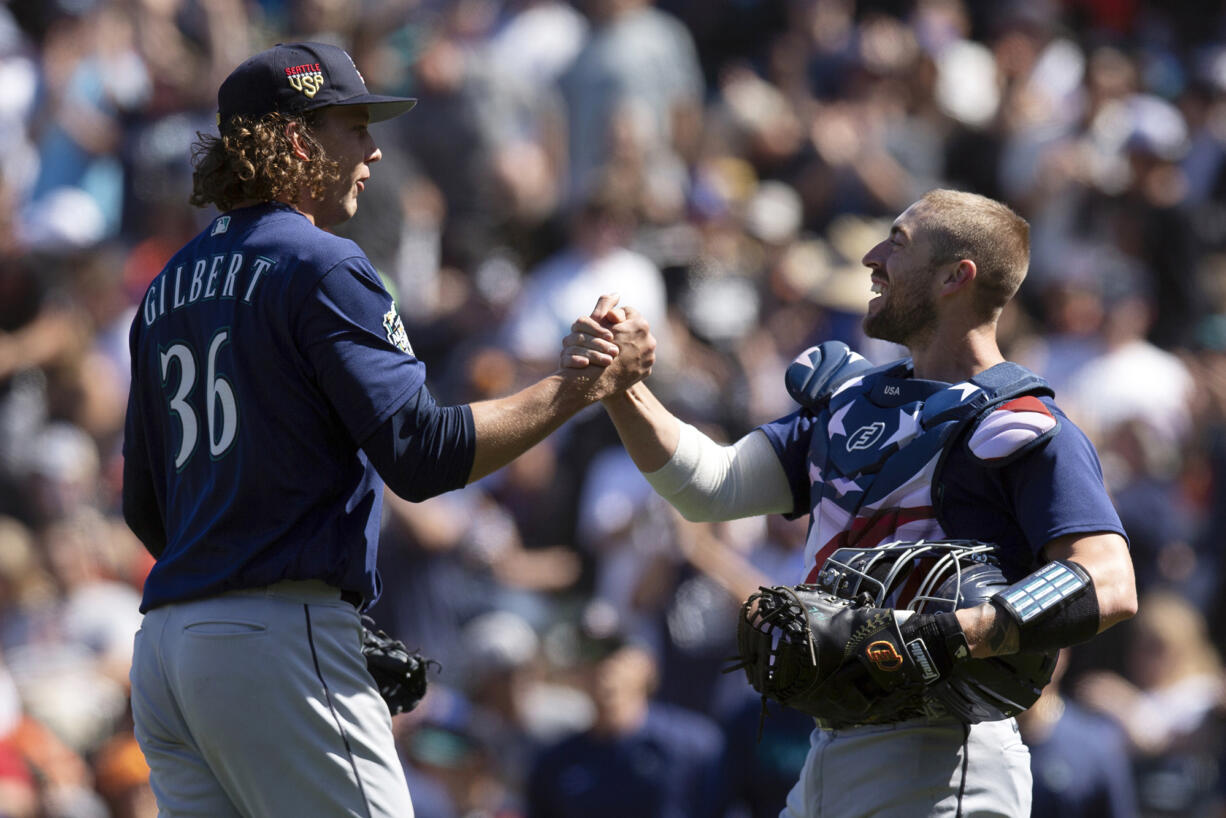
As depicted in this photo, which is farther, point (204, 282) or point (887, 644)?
point (204, 282)

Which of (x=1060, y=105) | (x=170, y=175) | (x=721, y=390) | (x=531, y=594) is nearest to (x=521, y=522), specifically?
(x=531, y=594)

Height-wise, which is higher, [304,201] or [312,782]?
[304,201]

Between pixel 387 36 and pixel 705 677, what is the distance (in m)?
5.11

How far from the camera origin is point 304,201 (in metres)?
3.66

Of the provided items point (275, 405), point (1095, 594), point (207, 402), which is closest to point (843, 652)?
point (1095, 594)

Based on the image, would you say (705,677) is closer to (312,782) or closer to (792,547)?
(792,547)

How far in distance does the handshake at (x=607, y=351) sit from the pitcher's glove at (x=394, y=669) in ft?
2.49

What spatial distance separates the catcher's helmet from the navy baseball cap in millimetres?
1544

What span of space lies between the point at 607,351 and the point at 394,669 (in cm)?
92

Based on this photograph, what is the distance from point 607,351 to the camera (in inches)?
152

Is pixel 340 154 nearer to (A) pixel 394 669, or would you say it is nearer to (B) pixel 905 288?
(A) pixel 394 669

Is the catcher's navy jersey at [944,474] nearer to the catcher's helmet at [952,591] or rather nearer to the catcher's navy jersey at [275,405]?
the catcher's helmet at [952,591]

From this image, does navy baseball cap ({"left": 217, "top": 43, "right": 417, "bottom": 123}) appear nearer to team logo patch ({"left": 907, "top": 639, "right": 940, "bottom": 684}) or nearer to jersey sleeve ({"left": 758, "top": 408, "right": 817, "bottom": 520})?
jersey sleeve ({"left": 758, "top": 408, "right": 817, "bottom": 520})

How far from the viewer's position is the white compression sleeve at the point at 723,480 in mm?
4094
